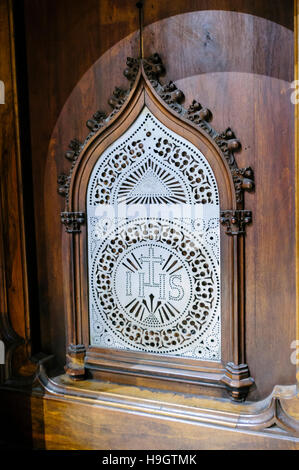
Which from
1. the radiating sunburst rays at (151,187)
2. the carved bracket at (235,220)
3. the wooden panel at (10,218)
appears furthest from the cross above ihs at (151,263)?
the wooden panel at (10,218)

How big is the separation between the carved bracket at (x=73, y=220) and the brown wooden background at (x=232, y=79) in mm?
233

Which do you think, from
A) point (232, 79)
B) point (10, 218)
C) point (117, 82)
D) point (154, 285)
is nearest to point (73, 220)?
point (10, 218)

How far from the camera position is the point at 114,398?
65.0 inches

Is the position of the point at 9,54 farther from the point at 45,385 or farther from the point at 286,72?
the point at 45,385

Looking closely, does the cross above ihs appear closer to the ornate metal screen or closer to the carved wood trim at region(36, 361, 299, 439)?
the ornate metal screen

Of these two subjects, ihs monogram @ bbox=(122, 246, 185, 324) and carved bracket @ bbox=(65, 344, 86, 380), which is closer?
ihs monogram @ bbox=(122, 246, 185, 324)

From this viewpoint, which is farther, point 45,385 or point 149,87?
point 45,385

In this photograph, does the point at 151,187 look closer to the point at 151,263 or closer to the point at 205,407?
the point at 151,263

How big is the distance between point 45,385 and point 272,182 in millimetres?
1252

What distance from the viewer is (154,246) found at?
168 centimetres

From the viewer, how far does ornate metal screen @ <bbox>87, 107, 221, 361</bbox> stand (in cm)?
160

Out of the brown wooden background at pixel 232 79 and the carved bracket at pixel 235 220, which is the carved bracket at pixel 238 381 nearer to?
the brown wooden background at pixel 232 79

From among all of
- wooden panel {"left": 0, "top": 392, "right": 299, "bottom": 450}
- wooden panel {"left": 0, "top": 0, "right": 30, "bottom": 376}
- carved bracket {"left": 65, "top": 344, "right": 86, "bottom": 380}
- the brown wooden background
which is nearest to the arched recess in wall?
the brown wooden background
